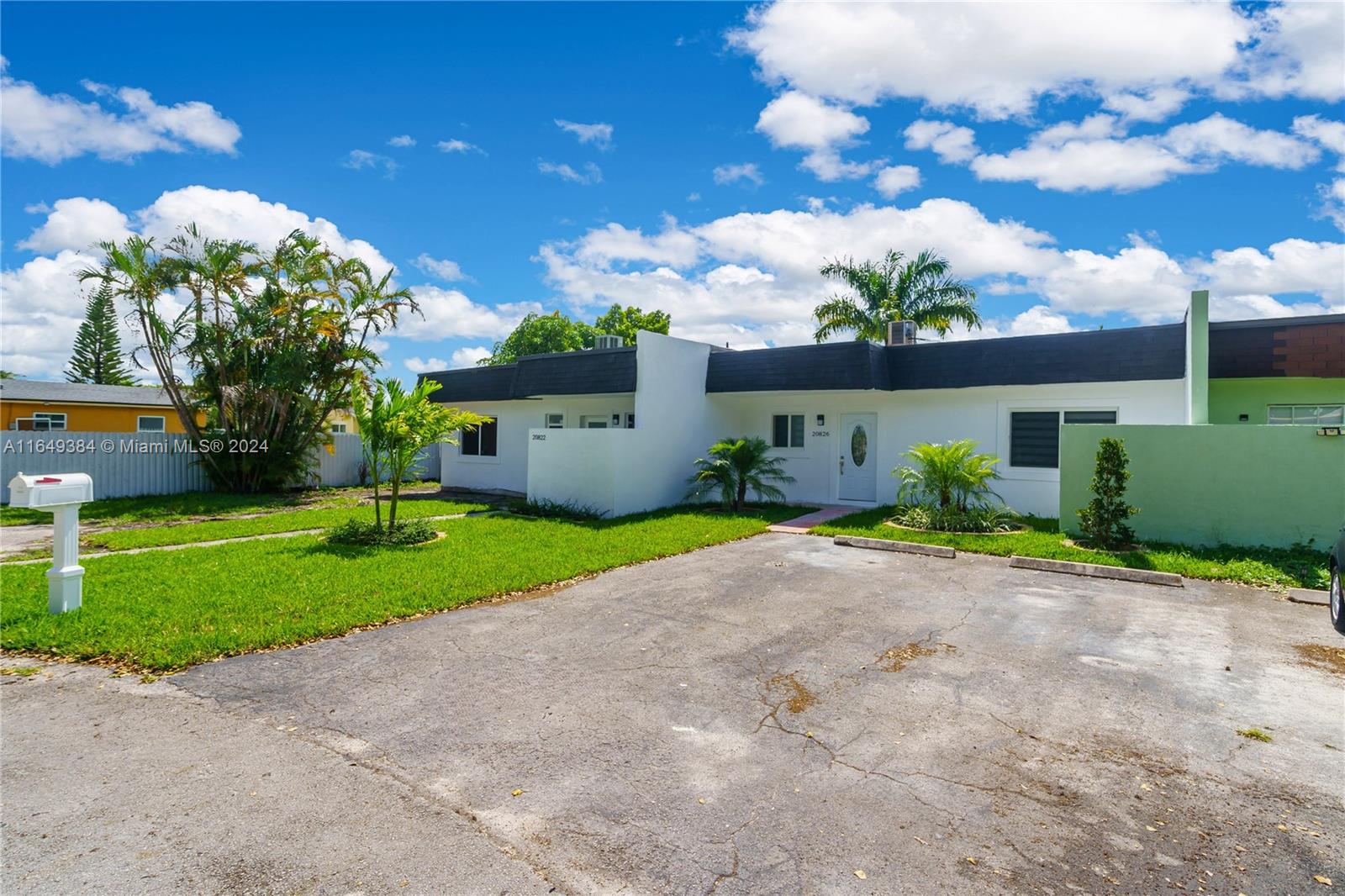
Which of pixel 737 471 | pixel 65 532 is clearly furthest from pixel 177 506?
pixel 737 471

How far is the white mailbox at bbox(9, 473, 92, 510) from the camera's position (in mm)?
6398

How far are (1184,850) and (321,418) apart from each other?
20.7 m

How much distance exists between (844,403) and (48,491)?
14.3 m

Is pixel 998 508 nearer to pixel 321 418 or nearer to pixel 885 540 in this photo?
pixel 885 540

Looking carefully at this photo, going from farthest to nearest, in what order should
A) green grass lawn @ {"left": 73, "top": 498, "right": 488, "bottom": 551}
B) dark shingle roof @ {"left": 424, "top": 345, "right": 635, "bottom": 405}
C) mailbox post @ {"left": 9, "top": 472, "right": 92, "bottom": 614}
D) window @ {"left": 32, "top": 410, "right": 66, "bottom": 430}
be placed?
window @ {"left": 32, "top": 410, "right": 66, "bottom": 430}, dark shingle roof @ {"left": 424, "top": 345, "right": 635, "bottom": 405}, green grass lawn @ {"left": 73, "top": 498, "right": 488, "bottom": 551}, mailbox post @ {"left": 9, "top": 472, "right": 92, "bottom": 614}

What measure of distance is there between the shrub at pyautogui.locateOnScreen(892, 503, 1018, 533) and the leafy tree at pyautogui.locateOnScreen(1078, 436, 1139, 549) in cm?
180

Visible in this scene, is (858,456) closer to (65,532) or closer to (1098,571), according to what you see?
(1098,571)

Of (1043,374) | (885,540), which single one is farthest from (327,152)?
(1043,374)

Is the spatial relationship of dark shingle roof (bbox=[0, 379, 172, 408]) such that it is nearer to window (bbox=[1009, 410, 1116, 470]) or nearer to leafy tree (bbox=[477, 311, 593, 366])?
leafy tree (bbox=[477, 311, 593, 366])

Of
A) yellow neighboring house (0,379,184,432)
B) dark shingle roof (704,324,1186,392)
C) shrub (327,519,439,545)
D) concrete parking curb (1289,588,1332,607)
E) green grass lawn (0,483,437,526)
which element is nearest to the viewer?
concrete parking curb (1289,588,1332,607)

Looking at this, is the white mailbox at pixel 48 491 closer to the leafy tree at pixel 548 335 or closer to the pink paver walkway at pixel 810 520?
the pink paver walkway at pixel 810 520

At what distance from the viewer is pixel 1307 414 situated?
1260cm

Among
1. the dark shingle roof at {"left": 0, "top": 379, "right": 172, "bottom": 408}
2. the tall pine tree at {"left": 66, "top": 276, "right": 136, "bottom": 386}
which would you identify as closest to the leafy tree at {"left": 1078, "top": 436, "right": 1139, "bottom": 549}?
the dark shingle roof at {"left": 0, "top": 379, "right": 172, "bottom": 408}

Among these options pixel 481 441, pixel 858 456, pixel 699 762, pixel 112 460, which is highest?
pixel 481 441
